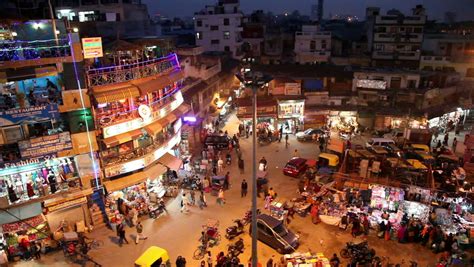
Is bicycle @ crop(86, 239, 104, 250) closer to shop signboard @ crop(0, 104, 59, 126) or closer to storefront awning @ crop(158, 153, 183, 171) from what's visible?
storefront awning @ crop(158, 153, 183, 171)

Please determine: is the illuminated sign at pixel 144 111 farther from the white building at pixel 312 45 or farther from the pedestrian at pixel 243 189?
the white building at pixel 312 45

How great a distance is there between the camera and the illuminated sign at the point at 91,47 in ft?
61.8

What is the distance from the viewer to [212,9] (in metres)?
56.3

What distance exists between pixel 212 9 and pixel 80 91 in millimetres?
41693

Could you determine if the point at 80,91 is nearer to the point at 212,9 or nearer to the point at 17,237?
the point at 17,237

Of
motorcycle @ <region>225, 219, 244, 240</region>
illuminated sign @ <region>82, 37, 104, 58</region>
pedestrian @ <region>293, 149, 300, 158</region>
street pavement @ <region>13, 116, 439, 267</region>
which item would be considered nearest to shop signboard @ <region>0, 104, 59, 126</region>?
illuminated sign @ <region>82, 37, 104, 58</region>

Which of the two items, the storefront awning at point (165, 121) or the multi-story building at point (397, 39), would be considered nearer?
the storefront awning at point (165, 121)

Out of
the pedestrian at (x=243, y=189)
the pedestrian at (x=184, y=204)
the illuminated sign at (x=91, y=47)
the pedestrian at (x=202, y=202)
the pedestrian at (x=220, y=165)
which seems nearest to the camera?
the illuminated sign at (x=91, y=47)

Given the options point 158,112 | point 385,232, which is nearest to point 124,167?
point 158,112

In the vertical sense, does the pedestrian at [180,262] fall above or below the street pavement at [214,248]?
above

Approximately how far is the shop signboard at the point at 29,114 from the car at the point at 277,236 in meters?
12.9

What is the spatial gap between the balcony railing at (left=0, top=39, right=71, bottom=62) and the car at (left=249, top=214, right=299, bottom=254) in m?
14.3

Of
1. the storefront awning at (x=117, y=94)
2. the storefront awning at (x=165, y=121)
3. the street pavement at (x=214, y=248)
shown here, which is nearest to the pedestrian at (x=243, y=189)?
the street pavement at (x=214, y=248)

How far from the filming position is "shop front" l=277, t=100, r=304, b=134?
37219mm
